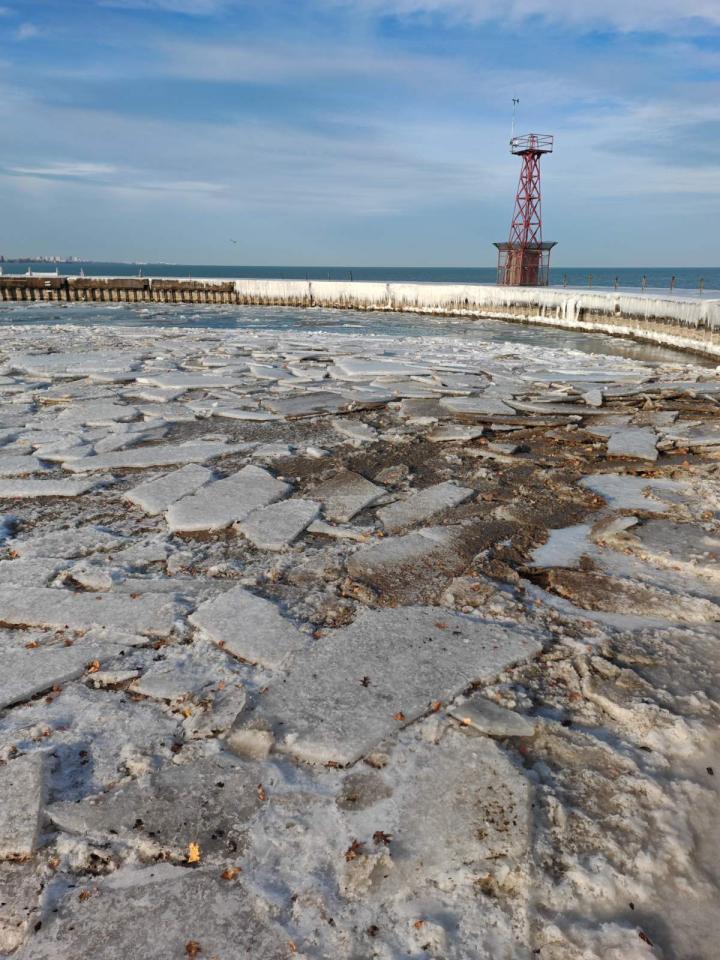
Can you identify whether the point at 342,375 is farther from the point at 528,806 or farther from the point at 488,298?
the point at 488,298

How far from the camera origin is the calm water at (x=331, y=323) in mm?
12867

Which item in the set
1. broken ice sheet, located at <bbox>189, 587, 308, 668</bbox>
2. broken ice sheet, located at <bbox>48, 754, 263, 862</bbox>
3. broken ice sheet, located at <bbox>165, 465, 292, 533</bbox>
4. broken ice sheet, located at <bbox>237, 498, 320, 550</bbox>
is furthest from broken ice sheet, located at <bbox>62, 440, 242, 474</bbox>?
broken ice sheet, located at <bbox>48, 754, 263, 862</bbox>

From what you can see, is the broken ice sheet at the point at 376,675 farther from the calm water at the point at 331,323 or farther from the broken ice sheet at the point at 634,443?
the calm water at the point at 331,323

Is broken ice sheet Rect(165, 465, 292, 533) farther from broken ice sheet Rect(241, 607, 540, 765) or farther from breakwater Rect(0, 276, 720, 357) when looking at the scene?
breakwater Rect(0, 276, 720, 357)

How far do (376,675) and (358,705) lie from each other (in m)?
0.16

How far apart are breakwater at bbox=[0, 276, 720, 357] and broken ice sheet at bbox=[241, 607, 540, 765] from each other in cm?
1057

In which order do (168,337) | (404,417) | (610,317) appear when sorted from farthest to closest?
(610,317) → (168,337) → (404,417)

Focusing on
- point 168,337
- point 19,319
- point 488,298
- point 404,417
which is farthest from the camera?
point 488,298

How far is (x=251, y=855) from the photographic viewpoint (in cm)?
151

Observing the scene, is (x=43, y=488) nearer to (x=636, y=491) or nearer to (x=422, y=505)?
(x=422, y=505)

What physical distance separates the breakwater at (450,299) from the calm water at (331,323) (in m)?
0.41

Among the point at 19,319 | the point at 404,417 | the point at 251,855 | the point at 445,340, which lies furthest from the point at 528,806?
the point at 19,319

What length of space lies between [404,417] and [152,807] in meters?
4.41

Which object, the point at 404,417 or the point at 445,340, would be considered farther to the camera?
the point at 445,340
